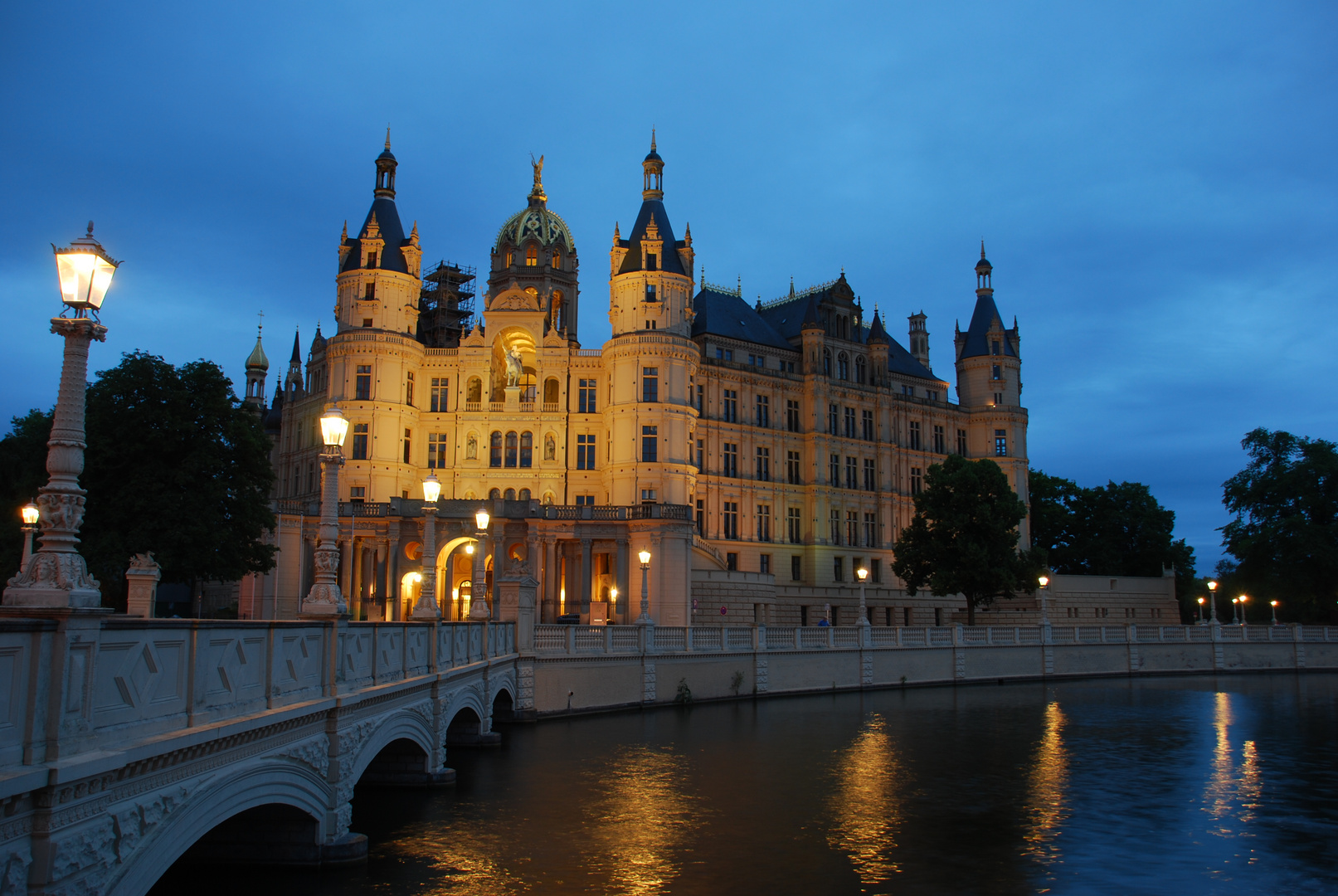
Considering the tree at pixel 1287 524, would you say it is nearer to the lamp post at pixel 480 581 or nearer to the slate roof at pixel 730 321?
the slate roof at pixel 730 321

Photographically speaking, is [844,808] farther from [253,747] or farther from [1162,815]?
[253,747]

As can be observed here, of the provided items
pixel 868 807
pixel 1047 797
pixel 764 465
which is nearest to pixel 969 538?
pixel 764 465

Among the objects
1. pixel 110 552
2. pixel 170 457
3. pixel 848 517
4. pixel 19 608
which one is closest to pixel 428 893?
pixel 19 608

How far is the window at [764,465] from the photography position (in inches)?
2778

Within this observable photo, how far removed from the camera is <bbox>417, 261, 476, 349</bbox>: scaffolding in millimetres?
79938

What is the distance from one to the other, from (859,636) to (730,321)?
1243 inches

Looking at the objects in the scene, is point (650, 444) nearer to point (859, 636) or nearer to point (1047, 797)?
point (859, 636)

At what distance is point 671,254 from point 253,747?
176ft

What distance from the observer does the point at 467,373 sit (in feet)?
204

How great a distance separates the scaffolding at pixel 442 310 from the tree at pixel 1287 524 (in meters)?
59.9

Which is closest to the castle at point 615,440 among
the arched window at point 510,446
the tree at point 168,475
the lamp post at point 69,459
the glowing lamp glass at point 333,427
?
the arched window at point 510,446

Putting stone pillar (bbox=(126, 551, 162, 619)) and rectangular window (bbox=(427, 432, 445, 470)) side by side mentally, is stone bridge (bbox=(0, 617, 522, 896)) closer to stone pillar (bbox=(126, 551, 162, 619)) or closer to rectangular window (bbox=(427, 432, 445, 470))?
stone pillar (bbox=(126, 551, 162, 619))

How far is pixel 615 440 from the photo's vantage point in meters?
60.0

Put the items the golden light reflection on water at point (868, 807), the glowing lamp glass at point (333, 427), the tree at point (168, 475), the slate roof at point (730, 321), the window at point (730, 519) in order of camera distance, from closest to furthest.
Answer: the glowing lamp glass at point (333, 427) < the golden light reflection on water at point (868, 807) < the tree at point (168, 475) < the window at point (730, 519) < the slate roof at point (730, 321)
